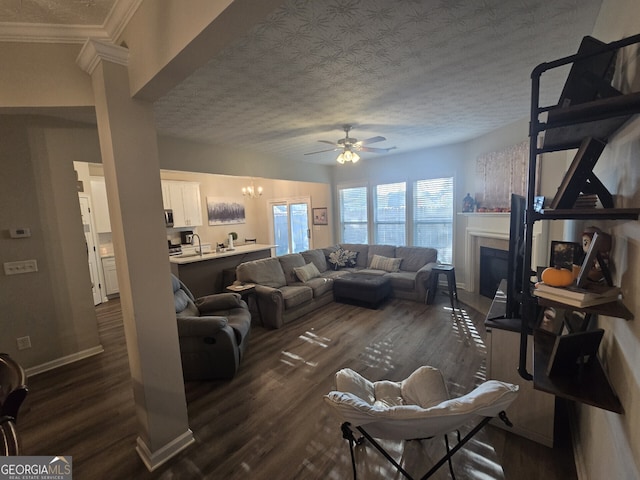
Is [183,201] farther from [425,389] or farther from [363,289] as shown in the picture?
[425,389]

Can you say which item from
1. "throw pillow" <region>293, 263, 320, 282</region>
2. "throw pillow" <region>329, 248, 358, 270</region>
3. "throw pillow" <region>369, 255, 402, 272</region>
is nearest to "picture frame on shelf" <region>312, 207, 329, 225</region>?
"throw pillow" <region>329, 248, 358, 270</region>

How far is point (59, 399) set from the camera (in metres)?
2.38

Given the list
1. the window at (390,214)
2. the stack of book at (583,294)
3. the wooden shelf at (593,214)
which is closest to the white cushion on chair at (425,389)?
the stack of book at (583,294)

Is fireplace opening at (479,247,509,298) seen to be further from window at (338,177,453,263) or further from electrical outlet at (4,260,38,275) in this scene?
electrical outlet at (4,260,38,275)

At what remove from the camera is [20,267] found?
2678 mm

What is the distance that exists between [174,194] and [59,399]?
4780 millimetres

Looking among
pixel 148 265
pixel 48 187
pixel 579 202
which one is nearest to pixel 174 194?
pixel 48 187

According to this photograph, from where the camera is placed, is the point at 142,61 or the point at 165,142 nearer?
the point at 142,61

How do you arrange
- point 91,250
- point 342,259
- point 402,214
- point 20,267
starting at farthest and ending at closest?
point 402,214, point 342,259, point 91,250, point 20,267

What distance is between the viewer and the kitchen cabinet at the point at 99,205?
514 cm

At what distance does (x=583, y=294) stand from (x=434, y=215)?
469cm

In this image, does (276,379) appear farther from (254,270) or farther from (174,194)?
(174,194)

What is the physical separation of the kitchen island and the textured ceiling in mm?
2074

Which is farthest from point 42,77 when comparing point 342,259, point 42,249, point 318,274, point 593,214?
point 342,259
